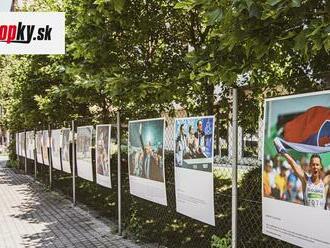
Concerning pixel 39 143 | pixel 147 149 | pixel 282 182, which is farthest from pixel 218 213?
pixel 39 143

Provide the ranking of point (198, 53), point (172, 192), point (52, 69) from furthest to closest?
1. point (52, 69)
2. point (172, 192)
3. point (198, 53)

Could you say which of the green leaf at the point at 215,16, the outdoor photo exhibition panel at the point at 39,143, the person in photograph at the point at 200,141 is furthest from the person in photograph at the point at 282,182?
the outdoor photo exhibition panel at the point at 39,143

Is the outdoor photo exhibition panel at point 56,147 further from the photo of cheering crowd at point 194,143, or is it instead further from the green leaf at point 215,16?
the green leaf at point 215,16

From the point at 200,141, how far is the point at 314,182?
70.9 inches

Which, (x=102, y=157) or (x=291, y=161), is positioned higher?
(x=291, y=161)

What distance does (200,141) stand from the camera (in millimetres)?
5562

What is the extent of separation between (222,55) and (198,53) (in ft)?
1.33

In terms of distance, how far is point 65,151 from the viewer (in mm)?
12672

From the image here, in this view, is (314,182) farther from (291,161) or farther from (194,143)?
(194,143)

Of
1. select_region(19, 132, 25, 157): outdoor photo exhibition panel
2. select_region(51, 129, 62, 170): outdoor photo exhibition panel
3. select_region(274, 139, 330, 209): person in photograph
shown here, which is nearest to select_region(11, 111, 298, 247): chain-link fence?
select_region(274, 139, 330, 209): person in photograph

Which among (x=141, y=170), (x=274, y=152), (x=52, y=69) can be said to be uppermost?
(x=52, y=69)

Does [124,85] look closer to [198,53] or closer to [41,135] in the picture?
[198,53]

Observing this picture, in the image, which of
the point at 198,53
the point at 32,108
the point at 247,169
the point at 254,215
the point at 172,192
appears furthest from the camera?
the point at 32,108

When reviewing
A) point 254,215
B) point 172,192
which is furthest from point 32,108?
point 254,215
